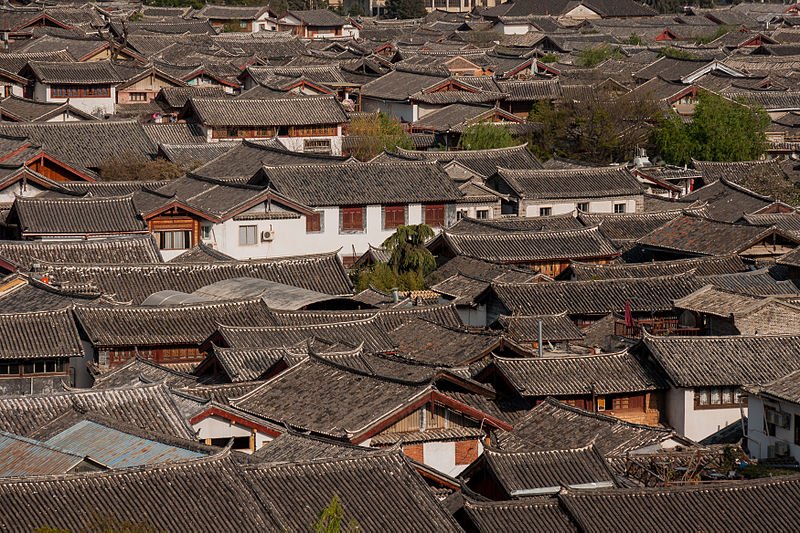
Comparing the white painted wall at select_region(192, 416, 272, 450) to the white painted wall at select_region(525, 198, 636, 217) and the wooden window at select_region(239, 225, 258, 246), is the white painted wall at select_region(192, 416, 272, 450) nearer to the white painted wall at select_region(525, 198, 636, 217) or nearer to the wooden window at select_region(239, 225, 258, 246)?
the wooden window at select_region(239, 225, 258, 246)

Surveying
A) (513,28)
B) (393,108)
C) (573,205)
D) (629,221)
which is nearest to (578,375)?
(629,221)

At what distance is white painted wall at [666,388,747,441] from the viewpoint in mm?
31047

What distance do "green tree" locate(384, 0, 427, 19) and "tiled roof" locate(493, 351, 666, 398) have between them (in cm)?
9611

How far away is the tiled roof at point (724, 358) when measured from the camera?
3095 centimetres

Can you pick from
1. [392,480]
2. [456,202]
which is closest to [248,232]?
[456,202]

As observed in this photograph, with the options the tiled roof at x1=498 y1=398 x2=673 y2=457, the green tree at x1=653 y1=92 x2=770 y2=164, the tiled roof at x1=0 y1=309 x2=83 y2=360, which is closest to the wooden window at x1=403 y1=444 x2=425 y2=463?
the tiled roof at x1=498 y1=398 x2=673 y2=457

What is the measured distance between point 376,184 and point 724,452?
22.6 meters

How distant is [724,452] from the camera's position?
90.1 feet

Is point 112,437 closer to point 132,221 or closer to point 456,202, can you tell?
point 132,221

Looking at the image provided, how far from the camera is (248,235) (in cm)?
4519

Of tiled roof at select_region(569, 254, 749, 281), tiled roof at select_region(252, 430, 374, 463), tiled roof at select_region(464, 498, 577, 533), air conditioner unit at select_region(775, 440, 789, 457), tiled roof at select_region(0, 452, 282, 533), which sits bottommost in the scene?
air conditioner unit at select_region(775, 440, 789, 457)

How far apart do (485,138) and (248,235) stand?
1641 centimetres

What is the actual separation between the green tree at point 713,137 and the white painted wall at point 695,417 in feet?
95.1

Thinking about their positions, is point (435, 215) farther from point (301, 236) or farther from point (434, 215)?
point (301, 236)
